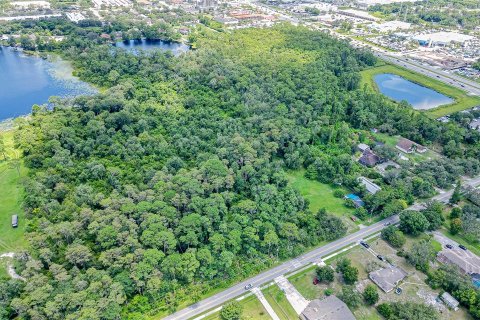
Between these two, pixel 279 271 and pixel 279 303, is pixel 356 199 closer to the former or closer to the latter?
pixel 279 271

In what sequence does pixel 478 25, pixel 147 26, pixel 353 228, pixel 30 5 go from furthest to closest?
pixel 478 25
pixel 30 5
pixel 147 26
pixel 353 228

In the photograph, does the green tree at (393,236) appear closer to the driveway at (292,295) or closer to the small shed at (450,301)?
the small shed at (450,301)

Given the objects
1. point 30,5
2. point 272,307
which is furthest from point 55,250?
point 30,5

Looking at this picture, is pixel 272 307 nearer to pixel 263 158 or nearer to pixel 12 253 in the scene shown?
pixel 263 158

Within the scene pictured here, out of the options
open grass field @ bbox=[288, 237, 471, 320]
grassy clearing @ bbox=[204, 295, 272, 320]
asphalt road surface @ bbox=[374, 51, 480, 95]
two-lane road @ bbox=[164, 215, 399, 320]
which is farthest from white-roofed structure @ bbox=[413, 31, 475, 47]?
grassy clearing @ bbox=[204, 295, 272, 320]

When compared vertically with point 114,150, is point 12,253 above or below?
below

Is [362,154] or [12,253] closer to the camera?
[12,253]

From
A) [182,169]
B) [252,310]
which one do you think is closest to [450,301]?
[252,310]
